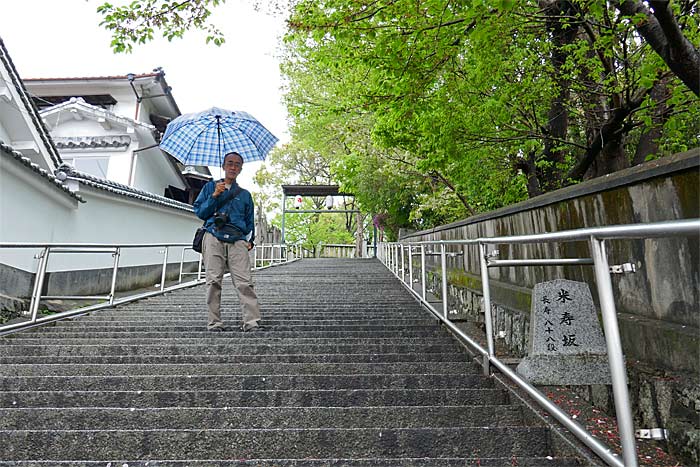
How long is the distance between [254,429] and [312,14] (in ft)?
11.4

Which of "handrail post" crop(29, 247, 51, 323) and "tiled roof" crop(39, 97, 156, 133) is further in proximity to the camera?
"tiled roof" crop(39, 97, 156, 133)

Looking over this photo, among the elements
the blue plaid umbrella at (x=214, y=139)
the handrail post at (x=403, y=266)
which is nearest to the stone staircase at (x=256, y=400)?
the blue plaid umbrella at (x=214, y=139)

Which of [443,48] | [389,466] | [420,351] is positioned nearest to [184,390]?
[389,466]

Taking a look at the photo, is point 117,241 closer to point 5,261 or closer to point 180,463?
point 5,261

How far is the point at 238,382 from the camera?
239 centimetres

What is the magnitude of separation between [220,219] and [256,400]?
6.52ft

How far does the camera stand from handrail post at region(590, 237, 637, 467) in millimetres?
1212

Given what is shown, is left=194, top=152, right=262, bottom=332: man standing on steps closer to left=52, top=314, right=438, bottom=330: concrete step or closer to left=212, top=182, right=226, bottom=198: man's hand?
left=212, top=182, right=226, bottom=198: man's hand

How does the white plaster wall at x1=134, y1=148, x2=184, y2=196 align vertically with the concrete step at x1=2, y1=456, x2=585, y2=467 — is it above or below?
above

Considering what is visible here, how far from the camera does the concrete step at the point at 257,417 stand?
1.90 metres

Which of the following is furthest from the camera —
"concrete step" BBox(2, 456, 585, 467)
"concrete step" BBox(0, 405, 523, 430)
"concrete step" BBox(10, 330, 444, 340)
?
"concrete step" BBox(10, 330, 444, 340)

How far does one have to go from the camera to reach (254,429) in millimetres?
1783

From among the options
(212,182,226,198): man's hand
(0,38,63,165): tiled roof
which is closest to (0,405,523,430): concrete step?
(212,182,226,198): man's hand

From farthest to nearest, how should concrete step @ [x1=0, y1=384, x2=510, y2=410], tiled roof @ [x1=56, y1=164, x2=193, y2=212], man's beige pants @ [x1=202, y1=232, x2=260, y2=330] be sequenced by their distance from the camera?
tiled roof @ [x1=56, y1=164, x2=193, y2=212]
man's beige pants @ [x1=202, y1=232, x2=260, y2=330]
concrete step @ [x1=0, y1=384, x2=510, y2=410]
